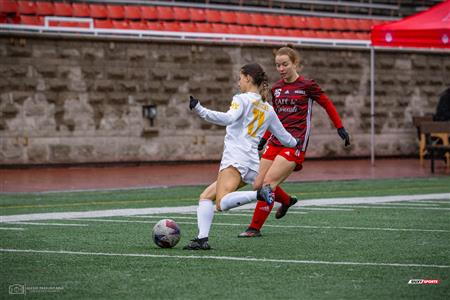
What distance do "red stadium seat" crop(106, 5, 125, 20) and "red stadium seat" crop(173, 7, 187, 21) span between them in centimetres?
167

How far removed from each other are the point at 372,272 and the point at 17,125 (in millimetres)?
19198

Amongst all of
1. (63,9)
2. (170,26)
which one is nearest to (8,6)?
(63,9)

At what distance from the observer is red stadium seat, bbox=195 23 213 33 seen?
114ft

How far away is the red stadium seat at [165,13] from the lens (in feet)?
115

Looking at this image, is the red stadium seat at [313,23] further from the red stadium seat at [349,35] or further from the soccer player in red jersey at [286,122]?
the soccer player in red jersey at [286,122]

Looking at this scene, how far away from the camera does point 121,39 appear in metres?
29.1

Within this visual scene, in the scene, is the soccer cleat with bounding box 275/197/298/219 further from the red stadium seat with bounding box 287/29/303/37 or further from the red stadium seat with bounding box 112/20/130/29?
the red stadium seat with bounding box 287/29/303/37

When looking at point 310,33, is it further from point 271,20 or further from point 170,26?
point 170,26

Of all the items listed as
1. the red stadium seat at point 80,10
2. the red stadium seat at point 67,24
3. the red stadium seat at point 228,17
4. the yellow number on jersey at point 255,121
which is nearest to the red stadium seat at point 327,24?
the red stadium seat at point 228,17

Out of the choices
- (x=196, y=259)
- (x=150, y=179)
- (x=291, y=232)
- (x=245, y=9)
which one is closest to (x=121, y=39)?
(x=150, y=179)

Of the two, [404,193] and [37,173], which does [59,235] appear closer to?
[404,193]

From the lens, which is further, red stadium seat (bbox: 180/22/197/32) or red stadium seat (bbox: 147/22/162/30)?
red stadium seat (bbox: 180/22/197/32)

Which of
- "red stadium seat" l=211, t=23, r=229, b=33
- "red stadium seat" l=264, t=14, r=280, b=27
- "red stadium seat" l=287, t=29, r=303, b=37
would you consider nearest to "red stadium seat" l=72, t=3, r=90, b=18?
"red stadium seat" l=211, t=23, r=229, b=33

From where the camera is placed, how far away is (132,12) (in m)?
34.8
